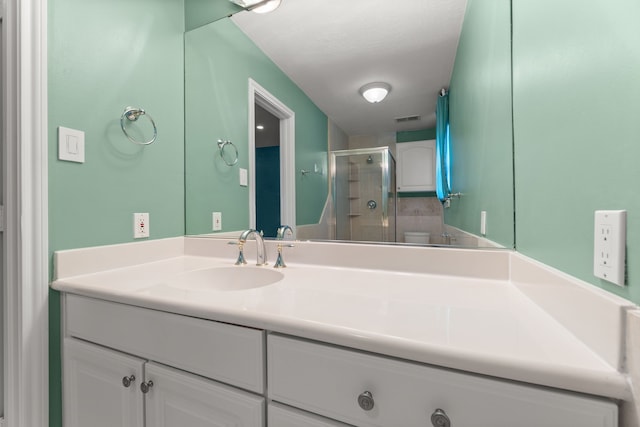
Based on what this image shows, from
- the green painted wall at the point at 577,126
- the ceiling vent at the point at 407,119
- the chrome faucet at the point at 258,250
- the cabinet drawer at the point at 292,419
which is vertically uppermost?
the ceiling vent at the point at 407,119

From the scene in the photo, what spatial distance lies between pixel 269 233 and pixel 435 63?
1035 millimetres

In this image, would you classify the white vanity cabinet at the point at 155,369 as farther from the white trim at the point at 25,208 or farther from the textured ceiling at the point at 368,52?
the textured ceiling at the point at 368,52

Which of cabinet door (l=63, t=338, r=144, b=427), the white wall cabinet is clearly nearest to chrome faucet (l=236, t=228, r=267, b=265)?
cabinet door (l=63, t=338, r=144, b=427)

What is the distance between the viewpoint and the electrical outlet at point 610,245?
0.38 meters

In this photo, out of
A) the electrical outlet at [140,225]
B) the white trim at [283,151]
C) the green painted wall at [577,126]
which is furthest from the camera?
the white trim at [283,151]

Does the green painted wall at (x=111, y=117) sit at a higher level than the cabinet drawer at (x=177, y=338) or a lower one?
higher

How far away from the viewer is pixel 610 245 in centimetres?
40

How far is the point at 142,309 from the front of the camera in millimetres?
778

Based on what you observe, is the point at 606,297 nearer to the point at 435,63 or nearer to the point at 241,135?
the point at 435,63

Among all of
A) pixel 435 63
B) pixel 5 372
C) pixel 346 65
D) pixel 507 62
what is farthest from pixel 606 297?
pixel 5 372

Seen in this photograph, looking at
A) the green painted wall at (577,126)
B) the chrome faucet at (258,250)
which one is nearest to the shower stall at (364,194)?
the chrome faucet at (258,250)

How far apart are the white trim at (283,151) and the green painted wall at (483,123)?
704 millimetres

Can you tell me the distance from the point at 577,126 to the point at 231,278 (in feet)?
3.90

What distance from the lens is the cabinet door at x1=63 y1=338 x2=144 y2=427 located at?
80 cm
